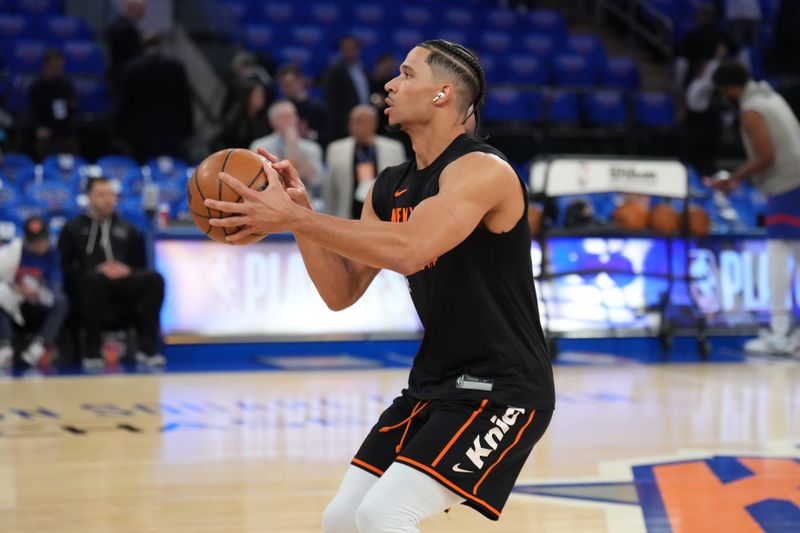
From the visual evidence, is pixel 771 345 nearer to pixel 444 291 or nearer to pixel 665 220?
pixel 665 220

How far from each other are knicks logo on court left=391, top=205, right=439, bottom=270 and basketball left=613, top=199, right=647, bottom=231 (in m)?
7.21

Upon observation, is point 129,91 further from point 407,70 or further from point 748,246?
point 407,70

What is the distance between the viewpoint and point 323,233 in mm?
3143

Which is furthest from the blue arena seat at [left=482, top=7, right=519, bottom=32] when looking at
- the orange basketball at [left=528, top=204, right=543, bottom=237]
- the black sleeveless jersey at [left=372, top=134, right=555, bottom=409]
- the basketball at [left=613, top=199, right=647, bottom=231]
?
the black sleeveless jersey at [left=372, top=134, right=555, bottom=409]

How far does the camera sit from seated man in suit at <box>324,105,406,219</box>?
34.1ft

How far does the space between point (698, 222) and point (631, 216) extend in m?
0.61

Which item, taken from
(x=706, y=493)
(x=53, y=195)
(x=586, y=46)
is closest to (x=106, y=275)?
(x=53, y=195)

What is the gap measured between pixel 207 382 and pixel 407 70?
18.6 feet

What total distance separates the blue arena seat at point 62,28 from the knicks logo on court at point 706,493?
10.9 metres

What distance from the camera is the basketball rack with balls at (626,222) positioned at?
10156mm

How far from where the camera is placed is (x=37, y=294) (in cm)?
962

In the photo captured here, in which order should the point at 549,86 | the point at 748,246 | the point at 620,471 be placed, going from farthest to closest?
1. the point at 549,86
2. the point at 748,246
3. the point at 620,471

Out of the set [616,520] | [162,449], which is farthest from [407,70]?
[162,449]

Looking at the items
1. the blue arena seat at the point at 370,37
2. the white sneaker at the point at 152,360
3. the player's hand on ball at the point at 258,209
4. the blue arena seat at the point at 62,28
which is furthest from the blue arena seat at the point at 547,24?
the player's hand on ball at the point at 258,209
